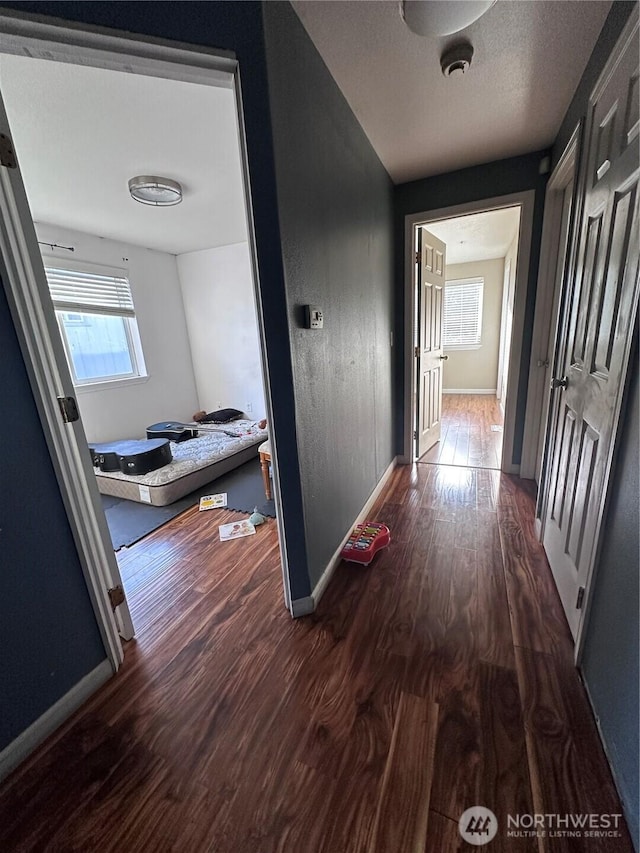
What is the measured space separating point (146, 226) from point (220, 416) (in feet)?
7.53

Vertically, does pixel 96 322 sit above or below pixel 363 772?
above

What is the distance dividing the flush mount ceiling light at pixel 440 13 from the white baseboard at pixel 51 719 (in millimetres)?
2646

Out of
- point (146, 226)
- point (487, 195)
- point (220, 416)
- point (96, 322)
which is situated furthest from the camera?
point (220, 416)

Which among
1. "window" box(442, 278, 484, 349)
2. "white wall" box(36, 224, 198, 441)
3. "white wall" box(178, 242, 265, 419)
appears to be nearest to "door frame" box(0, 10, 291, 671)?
"white wall" box(36, 224, 198, 441)

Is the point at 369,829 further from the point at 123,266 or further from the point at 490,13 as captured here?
the point at 123,266

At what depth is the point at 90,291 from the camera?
3.82 m

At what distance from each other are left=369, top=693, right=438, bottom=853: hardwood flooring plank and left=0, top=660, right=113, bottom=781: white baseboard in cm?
108

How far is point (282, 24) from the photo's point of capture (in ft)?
4.10

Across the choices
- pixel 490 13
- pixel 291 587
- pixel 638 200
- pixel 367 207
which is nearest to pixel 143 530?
pixel 291 587

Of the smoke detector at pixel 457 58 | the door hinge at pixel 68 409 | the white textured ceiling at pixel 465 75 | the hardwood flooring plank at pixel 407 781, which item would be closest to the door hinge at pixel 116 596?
the door hinge at pixel 68 409

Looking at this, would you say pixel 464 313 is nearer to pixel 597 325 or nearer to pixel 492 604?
pixel 597 325

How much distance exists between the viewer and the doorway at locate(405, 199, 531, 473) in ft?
9.92

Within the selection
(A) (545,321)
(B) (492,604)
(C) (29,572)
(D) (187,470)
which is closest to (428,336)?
(A) (545,321)

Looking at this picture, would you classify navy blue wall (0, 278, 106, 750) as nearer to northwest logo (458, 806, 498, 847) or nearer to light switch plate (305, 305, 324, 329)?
light switch plate (305, 305, 324, 329)
